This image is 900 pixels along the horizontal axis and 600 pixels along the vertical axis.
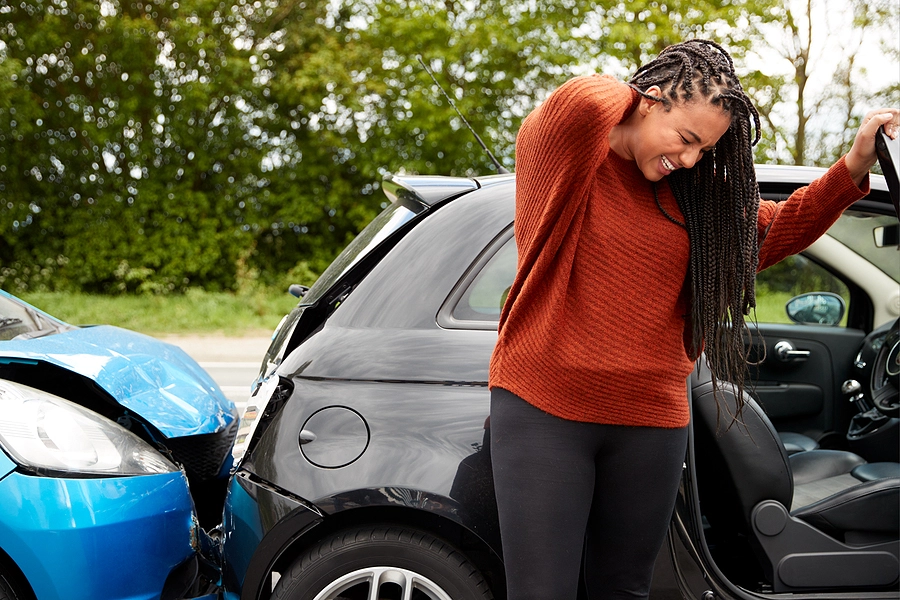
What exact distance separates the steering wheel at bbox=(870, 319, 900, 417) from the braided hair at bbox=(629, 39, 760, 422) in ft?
4.96

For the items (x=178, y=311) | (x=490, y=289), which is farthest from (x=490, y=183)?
(x=178, y=311)

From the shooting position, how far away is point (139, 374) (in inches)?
103

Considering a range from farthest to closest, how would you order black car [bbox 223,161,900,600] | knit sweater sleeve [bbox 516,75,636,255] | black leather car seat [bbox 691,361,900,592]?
black leather car seat [bbox 691,361,900,592] < black car [bbox 223,161,900,600] < knit sweater sleeve [bbox 516,75,636,255]

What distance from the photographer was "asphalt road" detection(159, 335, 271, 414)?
22.8ft

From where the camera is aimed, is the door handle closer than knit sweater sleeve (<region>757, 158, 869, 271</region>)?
No

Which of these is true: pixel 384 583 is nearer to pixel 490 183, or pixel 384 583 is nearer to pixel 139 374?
pixel 490 183

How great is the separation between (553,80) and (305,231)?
5.98 metres

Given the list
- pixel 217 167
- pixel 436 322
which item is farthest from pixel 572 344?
pixel 217 167

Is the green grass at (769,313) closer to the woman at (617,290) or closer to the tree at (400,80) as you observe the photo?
the woman at (617,290)

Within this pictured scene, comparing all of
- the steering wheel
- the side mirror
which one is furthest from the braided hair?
the side mirror

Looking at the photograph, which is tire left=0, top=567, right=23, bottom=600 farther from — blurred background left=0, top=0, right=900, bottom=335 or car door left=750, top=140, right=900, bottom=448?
blurred background left=0, top=0, right=900, bottom=335

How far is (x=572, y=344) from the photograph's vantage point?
4.77 ft

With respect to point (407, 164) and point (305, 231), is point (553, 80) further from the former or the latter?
point (305, 231)

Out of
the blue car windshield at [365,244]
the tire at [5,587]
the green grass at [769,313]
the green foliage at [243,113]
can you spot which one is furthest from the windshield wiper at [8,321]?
the green foliage at [243,113]
